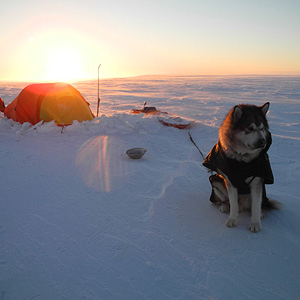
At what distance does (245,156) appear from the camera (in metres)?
2.71

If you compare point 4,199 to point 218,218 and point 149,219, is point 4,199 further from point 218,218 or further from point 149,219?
point 218,218

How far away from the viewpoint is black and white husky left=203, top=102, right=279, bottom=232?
8.45 feet

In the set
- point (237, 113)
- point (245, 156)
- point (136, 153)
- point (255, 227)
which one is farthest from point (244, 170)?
point (136, 153)

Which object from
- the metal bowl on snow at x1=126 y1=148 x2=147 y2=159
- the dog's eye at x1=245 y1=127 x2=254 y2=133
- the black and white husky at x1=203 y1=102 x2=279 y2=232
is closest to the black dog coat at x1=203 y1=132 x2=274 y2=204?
the black and white husky at x1=203 y1=102 x2=279 y2=232

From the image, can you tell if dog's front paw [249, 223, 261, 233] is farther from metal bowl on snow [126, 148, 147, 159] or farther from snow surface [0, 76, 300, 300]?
metal bowl on snow [126, 148, 147, 159]

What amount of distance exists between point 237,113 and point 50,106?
257 inches

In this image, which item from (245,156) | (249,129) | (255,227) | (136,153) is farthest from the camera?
(136,153)

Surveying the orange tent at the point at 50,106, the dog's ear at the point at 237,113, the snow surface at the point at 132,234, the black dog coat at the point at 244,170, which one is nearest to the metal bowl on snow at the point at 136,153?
the snow surface at the point at 132,234

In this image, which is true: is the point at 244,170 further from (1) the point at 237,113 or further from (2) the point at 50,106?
(2) the point at 50,106

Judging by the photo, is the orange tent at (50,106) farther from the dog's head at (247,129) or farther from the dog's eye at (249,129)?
the dog's eye at (249,129)

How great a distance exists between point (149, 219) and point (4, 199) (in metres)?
2.19

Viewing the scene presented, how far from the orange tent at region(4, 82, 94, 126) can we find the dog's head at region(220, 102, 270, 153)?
603 cm

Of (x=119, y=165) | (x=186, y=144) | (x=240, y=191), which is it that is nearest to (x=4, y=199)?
(x=119, y=165)

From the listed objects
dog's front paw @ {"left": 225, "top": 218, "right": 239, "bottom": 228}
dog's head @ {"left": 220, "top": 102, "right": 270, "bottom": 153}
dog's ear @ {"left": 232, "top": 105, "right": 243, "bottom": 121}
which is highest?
dog's ear @ {"left": 232, "top": 105, "right": 243, "bottom": 121}
